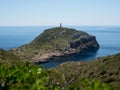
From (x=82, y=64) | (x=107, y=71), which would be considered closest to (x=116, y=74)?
(x=107, y=71)

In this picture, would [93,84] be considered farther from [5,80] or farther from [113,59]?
[113,59]

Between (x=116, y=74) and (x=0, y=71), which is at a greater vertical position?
(x=0, y=71)

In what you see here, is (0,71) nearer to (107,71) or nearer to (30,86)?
(30,86)

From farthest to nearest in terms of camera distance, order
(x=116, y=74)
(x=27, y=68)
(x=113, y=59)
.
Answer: (x=113, y=59)
(x=116, y=74)
(x=27, y=68)

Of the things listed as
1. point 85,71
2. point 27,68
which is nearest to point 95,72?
point 85,71

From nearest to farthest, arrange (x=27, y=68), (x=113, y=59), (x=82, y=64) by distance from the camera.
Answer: (x=27, y=68) < (x=113, y=59) < (x=82, y=64)

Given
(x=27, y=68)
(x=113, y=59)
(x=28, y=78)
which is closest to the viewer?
(x=28, y=78)

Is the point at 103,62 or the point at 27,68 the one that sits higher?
the point at 27,68

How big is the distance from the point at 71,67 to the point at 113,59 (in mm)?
26528

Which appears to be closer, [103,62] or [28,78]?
[28,78]

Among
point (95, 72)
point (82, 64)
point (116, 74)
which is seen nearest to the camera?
point (116, 74)

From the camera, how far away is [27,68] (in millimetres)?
10781

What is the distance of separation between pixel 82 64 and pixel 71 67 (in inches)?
257

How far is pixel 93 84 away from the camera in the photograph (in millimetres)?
8117
